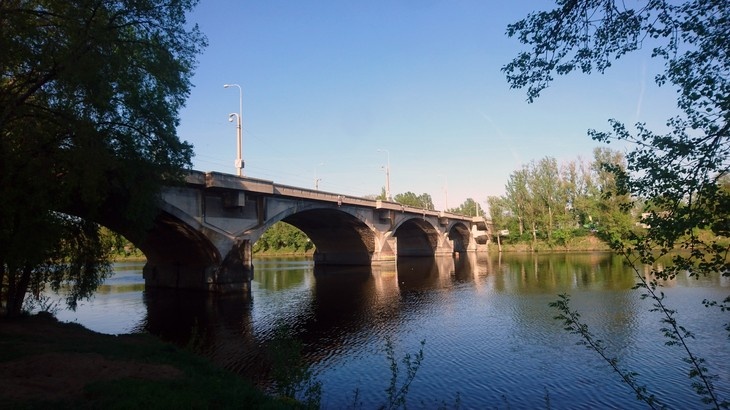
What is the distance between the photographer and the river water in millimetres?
13570

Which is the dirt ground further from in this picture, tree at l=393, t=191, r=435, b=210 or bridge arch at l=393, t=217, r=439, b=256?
tree at l=393, t=191, r=435, b=210

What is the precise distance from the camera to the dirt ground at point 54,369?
8.91 metres

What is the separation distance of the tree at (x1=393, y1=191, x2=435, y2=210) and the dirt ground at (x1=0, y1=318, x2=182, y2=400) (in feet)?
441

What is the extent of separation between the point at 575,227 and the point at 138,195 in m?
97.2

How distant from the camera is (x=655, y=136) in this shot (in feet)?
22.4

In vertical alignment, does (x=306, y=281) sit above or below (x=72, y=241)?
below

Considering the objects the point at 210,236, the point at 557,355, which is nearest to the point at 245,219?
the point at 210,236

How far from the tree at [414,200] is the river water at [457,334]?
10855 centimetres

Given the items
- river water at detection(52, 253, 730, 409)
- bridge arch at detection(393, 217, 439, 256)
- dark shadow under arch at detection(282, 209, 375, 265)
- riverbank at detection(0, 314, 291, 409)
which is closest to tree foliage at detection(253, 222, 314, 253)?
bridge arch at detection(393, 217, 439, 256)

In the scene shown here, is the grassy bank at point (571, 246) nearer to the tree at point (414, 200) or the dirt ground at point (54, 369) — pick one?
the tree at point (414, 200)

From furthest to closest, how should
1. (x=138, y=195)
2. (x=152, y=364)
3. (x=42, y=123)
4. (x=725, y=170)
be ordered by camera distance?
1. (x=138, y=195)
2. (x=42, y=123)
3. (x=152, y=364)
4. (x=725, y=170)

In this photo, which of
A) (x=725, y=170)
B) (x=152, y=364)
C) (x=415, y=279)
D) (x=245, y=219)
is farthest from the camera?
(x=415, y=279)

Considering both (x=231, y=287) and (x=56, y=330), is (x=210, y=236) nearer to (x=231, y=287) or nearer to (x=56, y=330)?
(x=231, y=287)

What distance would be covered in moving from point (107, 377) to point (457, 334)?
49.6ft
